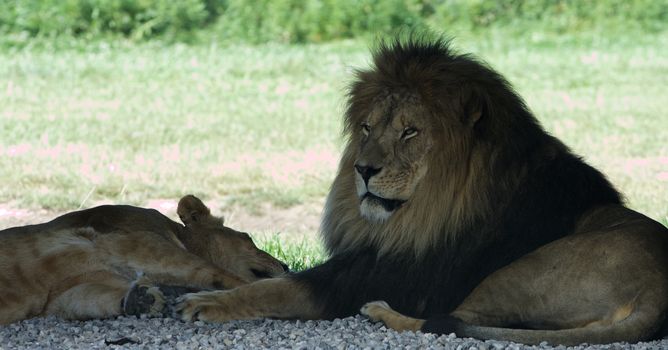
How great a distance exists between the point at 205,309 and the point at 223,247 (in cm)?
71

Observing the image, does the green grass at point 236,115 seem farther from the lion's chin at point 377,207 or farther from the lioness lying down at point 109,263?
the lion's chin at point 377,207

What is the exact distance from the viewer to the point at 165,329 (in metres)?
3.73

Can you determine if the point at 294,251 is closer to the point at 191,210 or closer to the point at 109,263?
the point at 191,210

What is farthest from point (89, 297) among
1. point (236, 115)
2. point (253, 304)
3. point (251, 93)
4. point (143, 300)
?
point (251, 93)

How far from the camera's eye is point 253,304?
3.89 metres

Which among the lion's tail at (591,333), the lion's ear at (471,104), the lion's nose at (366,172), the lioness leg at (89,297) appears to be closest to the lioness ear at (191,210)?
the lioness leg at (89,297)

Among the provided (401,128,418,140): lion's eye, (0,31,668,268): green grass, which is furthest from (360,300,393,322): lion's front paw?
(0,31,668,268): green grass

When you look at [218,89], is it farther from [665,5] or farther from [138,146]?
[665,5]

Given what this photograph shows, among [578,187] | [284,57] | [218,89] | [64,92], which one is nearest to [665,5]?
[284,57]

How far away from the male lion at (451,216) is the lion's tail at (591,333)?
150 mm

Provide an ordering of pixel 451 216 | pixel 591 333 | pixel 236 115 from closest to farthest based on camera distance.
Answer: pixel 591 333, pixel 451 216, pixel 236 115

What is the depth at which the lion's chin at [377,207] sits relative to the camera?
12.1 feet

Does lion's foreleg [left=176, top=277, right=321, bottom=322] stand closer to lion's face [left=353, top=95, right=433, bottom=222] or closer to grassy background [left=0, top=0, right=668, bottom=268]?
lion's face [left=353, top=95, right=433, bottom=222]

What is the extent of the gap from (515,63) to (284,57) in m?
2.55
